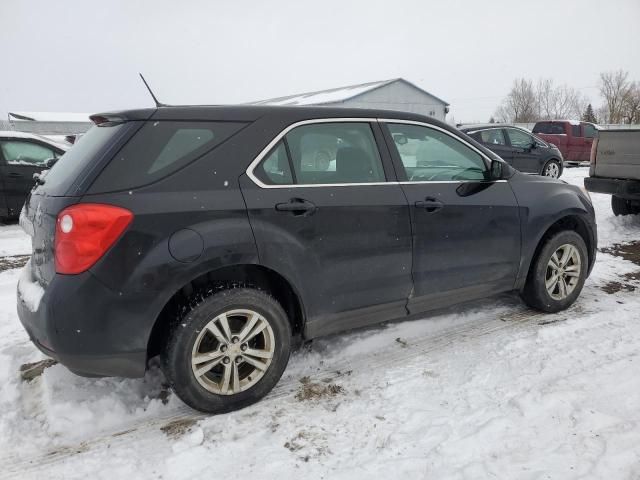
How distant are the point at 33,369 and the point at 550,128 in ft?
63.5

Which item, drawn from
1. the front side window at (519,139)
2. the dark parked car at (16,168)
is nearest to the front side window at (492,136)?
the front side window at (519,139)

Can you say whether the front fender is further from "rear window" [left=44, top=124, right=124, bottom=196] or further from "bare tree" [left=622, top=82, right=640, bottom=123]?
"bare tree" [left=622, top=82, right=640, bottom=123]

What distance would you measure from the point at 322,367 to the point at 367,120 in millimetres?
1683

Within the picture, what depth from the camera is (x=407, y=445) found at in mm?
2312

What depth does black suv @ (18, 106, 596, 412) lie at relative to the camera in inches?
87.3

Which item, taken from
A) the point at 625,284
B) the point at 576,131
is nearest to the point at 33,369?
the point at 625,284

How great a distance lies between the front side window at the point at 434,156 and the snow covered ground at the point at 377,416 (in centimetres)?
122

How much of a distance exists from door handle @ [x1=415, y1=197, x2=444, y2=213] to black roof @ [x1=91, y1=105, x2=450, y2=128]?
65cm

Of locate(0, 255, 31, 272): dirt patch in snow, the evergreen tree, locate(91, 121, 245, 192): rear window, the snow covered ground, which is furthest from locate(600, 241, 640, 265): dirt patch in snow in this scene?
the evergreen tree

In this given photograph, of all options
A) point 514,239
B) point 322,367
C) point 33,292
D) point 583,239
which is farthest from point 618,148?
point 33,292

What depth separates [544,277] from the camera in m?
3.79

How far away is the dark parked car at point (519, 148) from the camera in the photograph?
1145cm

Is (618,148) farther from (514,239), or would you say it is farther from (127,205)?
(127,205)

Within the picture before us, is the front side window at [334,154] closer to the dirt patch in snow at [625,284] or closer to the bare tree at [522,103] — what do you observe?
the dirt patch in snow at [625,284]
